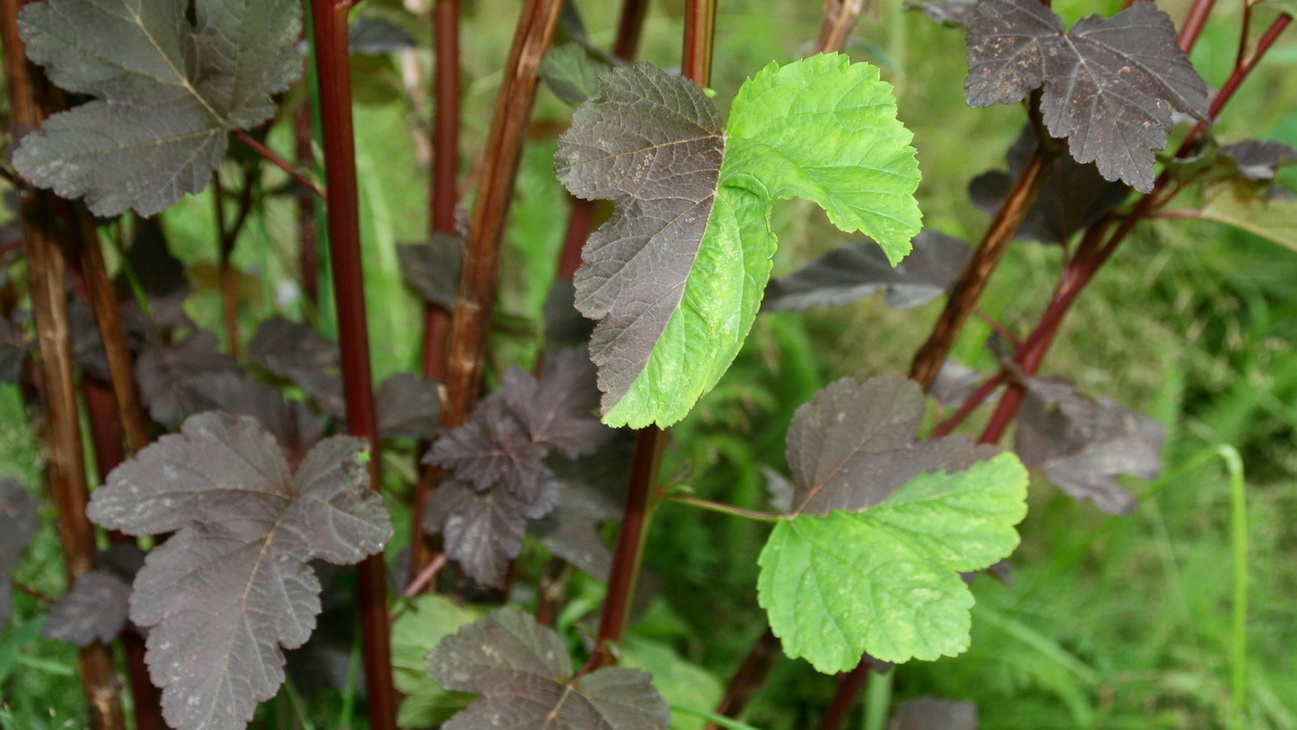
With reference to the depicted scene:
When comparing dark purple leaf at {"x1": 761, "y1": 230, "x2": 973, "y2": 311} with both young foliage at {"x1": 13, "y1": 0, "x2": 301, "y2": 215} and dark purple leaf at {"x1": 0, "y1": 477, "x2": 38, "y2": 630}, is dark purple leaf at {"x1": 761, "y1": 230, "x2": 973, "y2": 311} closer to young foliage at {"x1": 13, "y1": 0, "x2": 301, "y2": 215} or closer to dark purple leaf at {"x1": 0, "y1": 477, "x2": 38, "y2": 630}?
young foliage at {"x1": 13, "y1": 0, "x2": 301, "y2": 215}

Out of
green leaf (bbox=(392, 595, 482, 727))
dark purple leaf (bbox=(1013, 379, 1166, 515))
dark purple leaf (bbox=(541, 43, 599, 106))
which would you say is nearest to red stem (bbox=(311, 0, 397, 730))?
green leaf (bbox=(392, 595, 482, 727))

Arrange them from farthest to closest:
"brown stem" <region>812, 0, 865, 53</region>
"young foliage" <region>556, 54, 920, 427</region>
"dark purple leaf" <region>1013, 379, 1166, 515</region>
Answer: "dark purple leaf" <region>1013, 379, 1166, 515</region> → "brown stem" <region>812, 0, 865, 53</region> → "young foliage" <region>556, 54, 920, 427</region>

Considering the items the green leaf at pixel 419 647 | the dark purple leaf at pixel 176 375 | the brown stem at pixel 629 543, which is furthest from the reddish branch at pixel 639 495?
the dark purple leaf at pixel 176 375

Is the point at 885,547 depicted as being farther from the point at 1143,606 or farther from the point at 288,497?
the point at 1143,606

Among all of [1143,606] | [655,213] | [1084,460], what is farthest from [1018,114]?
[655,213]

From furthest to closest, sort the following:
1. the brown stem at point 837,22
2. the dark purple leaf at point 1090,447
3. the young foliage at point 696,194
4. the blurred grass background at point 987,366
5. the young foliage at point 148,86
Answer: the blurred grass background at point 987,366
the dark purple leaf at point 1090,447
the brown stem at point 837,22
the young foliage at point 148,86
the young foliage at point 696,194

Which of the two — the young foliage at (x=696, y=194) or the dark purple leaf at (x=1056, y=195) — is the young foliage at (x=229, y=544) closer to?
the young foliage at (x=696, y=194)
